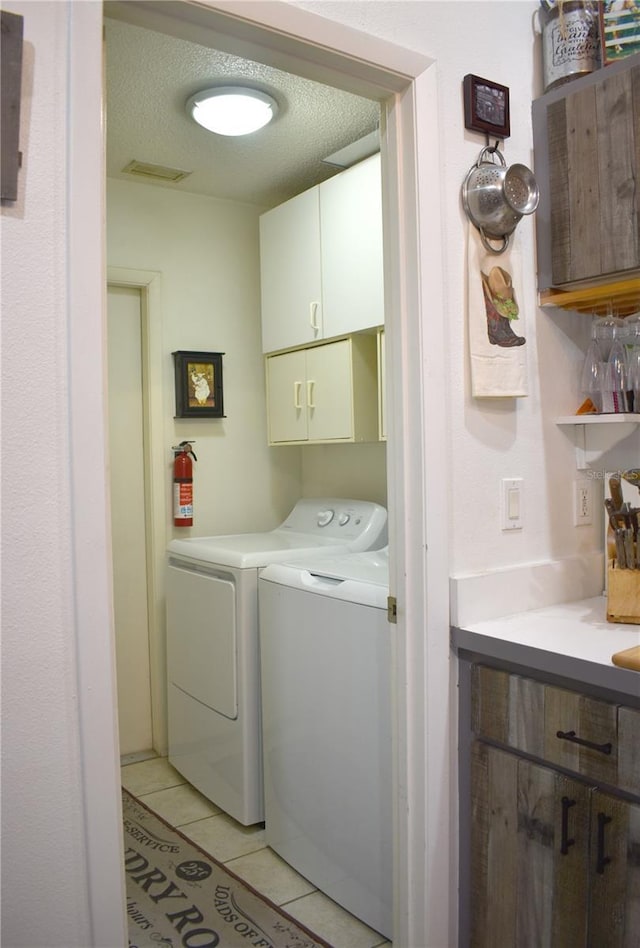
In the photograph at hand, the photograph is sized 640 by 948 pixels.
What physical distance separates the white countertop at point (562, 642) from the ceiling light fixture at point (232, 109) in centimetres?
182

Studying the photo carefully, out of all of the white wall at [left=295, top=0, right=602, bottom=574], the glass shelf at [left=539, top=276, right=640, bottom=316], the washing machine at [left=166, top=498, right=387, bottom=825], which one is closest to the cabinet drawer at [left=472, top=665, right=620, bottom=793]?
the white wall at [left=295, top=0, right=602, bottom=574]

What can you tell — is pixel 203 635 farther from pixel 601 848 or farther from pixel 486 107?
pixel 486 107

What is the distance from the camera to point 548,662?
56.4 inches

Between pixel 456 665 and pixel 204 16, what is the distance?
1.38 metres

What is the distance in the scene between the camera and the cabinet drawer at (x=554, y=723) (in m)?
1.34

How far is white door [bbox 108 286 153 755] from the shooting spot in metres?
3.22

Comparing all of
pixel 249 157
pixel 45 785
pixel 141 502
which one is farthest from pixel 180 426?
pixel 45 785

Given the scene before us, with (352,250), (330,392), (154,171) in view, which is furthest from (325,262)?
(154,171)

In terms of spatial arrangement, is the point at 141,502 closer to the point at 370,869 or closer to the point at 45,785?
the point at 370,869

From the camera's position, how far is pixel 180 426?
3.27m

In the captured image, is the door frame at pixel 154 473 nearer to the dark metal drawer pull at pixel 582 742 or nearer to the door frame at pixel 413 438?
the door frame at pixel 413 438

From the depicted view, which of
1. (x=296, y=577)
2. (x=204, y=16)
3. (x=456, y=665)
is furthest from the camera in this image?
(x=296, y=577)

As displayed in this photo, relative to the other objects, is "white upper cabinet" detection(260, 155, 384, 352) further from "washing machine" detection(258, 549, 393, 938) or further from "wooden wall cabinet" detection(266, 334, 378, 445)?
"washing machine" detection(258, 549, 393, 938)

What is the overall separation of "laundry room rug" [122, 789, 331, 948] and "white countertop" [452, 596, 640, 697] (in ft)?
3.44
